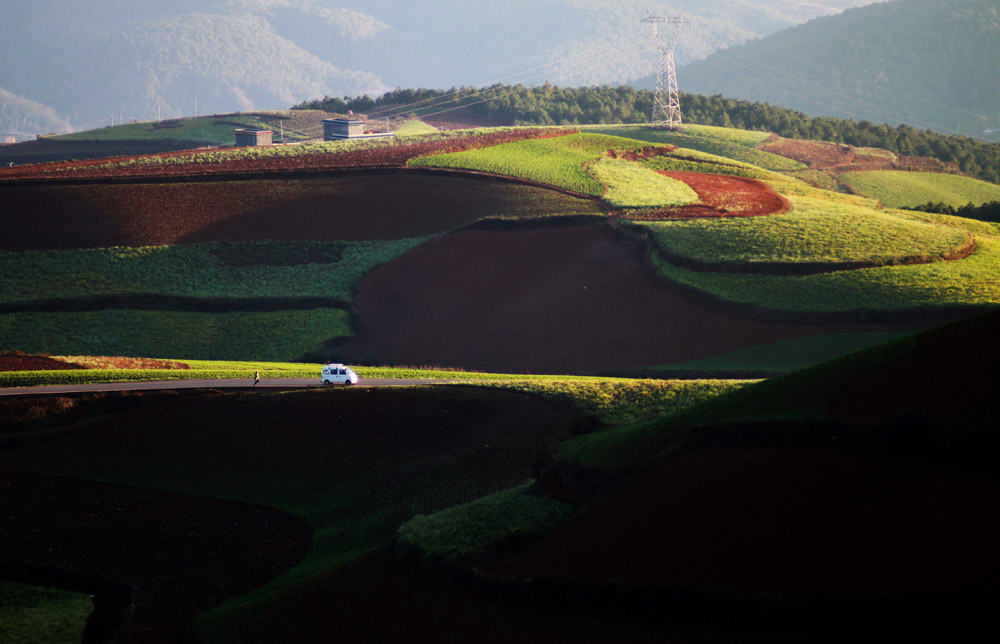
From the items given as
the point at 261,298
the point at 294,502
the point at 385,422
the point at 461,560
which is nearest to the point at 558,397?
the point at 385,422

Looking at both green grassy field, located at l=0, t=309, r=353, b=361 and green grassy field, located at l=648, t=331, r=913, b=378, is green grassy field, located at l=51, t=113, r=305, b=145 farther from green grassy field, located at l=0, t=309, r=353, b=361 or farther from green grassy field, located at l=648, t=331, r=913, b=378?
green grassy field, located at l=648, t=331, r=913, b=378

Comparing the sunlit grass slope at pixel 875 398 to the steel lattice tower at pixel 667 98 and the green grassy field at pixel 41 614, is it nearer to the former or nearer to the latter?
the green grassy field at pixel 41 614

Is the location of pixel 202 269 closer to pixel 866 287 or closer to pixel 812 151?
pixel 866 287

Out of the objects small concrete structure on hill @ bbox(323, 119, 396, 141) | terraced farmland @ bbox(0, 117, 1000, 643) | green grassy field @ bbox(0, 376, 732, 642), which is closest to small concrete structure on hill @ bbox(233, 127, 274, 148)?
small concrete structure on hill @ bbox(323, 119, 396, 141)

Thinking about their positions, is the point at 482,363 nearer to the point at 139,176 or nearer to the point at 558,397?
the point at 558,397

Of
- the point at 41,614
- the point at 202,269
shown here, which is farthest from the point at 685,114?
the point at 41,614

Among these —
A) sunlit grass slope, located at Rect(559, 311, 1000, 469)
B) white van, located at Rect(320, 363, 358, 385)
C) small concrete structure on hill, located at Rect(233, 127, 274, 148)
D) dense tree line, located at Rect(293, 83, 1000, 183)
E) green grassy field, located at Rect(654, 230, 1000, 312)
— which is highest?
dense tree line, located at Rect(293, 83, 1000, 183)

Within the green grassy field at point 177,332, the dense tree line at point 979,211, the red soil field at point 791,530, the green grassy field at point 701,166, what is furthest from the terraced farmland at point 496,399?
the dense tree line at point 979,211
